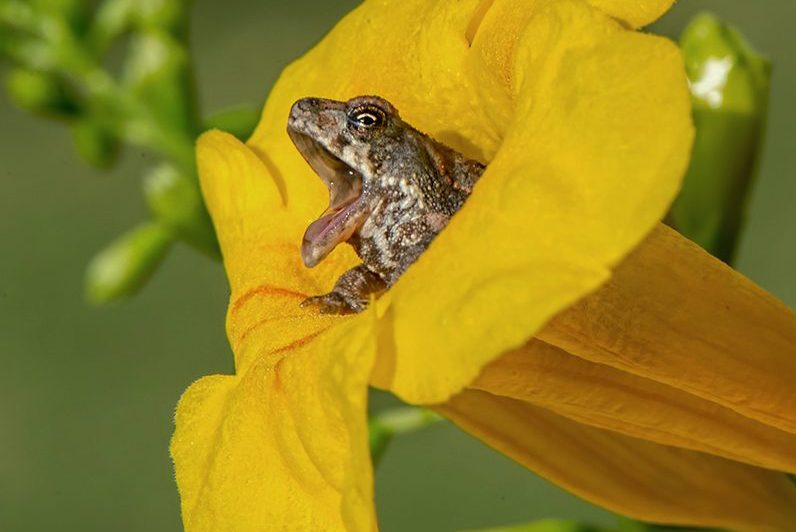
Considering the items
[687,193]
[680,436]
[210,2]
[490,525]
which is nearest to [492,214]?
[680,436]

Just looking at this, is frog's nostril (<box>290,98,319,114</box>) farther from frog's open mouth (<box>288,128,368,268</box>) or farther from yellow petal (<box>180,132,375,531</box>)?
yellow petal (<box>180,132,375,531</box>)

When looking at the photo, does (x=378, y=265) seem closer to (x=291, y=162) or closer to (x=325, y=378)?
(x=325, y=378)

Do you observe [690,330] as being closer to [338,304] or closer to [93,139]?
[338,304]

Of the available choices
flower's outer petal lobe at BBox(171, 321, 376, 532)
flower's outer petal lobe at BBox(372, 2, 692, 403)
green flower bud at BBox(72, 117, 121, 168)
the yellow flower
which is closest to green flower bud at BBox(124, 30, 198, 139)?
green flower bud at BBox(72, 117, 121, 168)

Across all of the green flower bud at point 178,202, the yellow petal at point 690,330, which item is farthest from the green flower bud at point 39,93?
the yellow petal at point 690,330

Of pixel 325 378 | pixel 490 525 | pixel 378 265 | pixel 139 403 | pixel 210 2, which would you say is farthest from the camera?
pixel 210 2

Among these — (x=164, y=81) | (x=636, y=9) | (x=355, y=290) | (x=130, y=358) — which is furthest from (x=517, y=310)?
(x=130, y=358)

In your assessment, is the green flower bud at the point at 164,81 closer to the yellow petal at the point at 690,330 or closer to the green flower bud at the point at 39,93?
the green flower bud at the point at 39,93
